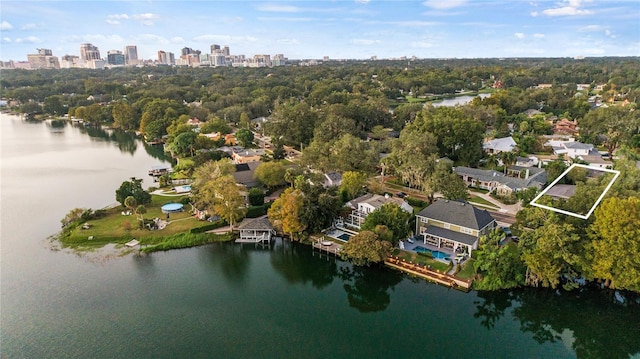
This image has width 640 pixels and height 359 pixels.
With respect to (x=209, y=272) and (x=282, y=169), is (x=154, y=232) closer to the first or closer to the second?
(x=209, y=272)

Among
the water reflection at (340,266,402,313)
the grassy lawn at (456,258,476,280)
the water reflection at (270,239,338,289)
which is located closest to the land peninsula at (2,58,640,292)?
the grassy lawn at (456,258,476,280)

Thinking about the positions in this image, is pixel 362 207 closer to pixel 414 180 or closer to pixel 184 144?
pixel 414 180

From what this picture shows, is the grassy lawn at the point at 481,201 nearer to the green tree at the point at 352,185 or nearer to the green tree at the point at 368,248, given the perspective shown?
the green tree at the point at 352,185

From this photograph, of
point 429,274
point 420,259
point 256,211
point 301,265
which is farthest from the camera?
point 256,211

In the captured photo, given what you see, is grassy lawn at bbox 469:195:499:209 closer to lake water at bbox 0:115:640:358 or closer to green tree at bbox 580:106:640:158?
lake water at bbox 0:115:640:358

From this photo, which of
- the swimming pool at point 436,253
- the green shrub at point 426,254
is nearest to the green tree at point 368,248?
the green shrub at point 426,254

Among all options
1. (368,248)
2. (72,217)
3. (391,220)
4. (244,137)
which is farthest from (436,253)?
(244,137)

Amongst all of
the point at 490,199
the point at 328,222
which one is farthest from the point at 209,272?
the point at 490,199
